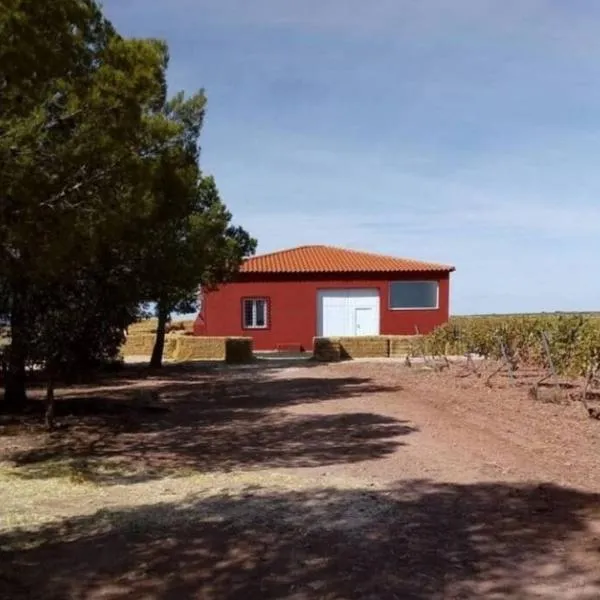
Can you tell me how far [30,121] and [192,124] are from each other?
277 inches

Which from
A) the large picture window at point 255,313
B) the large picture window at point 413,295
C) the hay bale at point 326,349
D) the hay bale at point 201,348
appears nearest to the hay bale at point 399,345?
the hay bale at point 326,349

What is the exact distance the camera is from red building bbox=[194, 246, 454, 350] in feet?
113

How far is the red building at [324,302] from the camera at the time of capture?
113 ft

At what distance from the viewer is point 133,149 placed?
9.45m

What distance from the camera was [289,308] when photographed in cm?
3459

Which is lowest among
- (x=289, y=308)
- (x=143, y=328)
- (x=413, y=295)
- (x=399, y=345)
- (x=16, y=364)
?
(x=16, y=364)

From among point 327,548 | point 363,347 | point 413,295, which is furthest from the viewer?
point 413,295

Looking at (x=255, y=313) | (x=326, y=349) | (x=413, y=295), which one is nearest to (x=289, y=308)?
(x=255, y=313)

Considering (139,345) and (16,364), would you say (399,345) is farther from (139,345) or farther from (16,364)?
(16,364)

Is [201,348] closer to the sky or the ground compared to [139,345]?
closer to the ground

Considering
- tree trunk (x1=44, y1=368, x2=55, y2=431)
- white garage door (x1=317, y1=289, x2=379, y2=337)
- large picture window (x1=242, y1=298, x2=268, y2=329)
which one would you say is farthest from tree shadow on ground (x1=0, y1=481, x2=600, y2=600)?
large picture window (x1=242, y1=298, x2=268, y2=329)

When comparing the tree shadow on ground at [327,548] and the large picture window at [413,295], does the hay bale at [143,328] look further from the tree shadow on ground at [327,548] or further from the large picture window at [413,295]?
the tree shadow on ground at [327,548]

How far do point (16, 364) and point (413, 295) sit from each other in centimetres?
2407

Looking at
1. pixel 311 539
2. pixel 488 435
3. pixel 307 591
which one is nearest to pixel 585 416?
pixel 488 435
